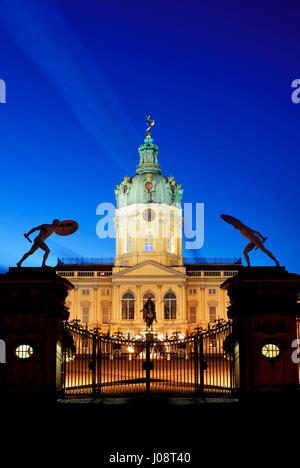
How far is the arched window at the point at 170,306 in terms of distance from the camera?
201 feet

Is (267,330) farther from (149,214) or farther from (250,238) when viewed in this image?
(149,214)

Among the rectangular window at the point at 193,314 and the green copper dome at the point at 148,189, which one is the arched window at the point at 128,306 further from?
the green copper dome at the point at 148,189

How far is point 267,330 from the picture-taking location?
1298cm

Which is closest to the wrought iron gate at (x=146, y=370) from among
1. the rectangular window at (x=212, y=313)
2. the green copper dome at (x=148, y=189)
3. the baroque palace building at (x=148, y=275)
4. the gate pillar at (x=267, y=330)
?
the gate pillar at (x=267, y=330)

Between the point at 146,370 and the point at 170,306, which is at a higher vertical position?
the point at 170,306

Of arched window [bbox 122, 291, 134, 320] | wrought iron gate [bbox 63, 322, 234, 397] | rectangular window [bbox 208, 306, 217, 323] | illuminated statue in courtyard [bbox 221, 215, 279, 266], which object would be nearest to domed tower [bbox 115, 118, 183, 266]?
arched window [bbox 122, 291, 134, 320]

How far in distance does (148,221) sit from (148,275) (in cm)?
770

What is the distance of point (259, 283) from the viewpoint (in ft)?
42.7

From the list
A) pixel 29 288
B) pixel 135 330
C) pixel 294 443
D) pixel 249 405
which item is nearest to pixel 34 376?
pixel 29 288

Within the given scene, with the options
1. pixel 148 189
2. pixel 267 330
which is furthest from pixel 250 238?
pixel 148 189

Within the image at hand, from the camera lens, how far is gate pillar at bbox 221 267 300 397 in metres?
12.9

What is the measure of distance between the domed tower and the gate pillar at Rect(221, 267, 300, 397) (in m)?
51.4

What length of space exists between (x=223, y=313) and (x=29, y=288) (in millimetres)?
52681

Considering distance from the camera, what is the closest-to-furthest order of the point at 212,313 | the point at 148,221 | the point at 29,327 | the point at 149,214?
the point at 29,327 < the point at 212,313 < the point at 149,214 < the point at 148,221
